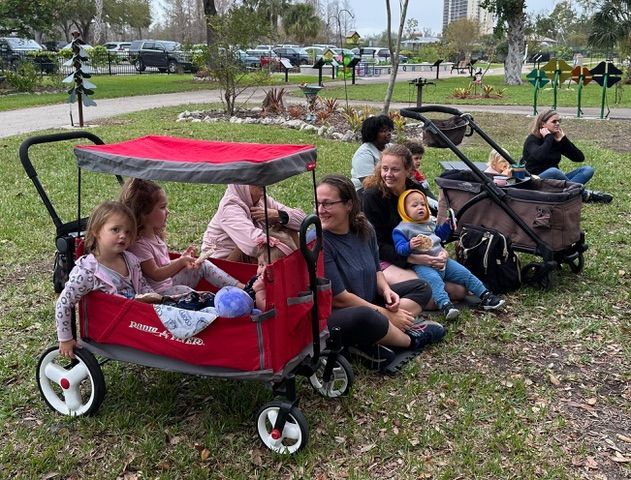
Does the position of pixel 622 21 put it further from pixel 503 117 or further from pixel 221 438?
pixel 221 438

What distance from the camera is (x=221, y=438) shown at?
3135mm

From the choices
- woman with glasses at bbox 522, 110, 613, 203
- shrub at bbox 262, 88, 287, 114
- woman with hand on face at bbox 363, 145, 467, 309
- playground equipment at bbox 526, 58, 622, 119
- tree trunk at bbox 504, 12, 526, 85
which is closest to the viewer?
woman with hand on face at bbox 363, 145, 467, 309

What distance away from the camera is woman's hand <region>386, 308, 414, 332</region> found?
3965 millimetres

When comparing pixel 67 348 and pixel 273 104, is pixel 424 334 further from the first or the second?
pixel 273 104

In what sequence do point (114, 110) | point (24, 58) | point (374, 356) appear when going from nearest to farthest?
1. point (374, 356)
2. point (114, 110)
3. point (24, 58)

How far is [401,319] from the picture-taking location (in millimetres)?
3992

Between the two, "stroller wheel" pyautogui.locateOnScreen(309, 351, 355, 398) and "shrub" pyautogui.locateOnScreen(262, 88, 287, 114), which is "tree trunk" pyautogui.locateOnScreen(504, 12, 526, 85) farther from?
"stroller wheel" pyautogui.locateOnScreen(309, 351, 355, 398)

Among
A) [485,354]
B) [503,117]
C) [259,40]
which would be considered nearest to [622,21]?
[503,117]

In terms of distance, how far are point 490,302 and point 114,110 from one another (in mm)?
14759

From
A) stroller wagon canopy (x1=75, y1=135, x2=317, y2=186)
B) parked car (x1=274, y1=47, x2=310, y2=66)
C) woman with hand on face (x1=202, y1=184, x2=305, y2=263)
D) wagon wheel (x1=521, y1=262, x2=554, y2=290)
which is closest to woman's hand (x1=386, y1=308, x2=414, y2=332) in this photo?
woman with hand on face (x1=202, y1=184, x2=305, y2=263)

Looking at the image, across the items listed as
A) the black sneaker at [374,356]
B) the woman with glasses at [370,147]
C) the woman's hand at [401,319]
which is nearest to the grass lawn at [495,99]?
the woman with glasses at [370,147]

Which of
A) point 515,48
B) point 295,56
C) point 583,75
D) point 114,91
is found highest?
point 295,56

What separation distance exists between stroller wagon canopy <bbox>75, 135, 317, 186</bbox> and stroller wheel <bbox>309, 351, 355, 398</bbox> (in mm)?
1092

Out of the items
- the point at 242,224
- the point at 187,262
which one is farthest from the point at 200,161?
the point at 242,224
